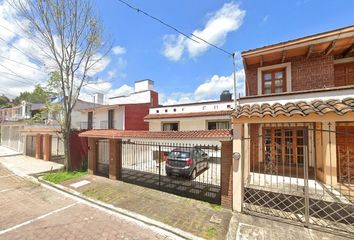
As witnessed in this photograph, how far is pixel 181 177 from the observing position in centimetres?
934

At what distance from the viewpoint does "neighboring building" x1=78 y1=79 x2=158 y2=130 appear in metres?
18.5

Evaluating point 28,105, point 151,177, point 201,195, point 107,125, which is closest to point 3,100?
point 28,105

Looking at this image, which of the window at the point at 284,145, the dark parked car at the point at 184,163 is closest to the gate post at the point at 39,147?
the dark parked car at the point at 184,163

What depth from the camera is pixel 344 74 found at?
859 centimetres

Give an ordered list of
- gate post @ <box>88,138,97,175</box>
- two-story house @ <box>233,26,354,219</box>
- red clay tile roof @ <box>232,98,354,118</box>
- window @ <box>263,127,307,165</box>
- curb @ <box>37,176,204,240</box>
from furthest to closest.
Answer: gate post @ <box>88,138,97,175</box>
window @ <box>263,127,307,165</box>
two-story house @ <box>233,26,354,219</box>
curb @ <box>37,176,204,240</box>
red clay tile roof @ <box>232,98,354,118</box>

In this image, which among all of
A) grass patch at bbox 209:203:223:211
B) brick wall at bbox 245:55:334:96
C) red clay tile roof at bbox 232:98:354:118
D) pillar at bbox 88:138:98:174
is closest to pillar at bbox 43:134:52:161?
pillar at bbox 88:138:98:174


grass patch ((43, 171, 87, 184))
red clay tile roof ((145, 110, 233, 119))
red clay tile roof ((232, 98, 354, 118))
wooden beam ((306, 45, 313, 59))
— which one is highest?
wooden beam ((306, 45, 313, 59))

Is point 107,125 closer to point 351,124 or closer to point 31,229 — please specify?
point 31,229

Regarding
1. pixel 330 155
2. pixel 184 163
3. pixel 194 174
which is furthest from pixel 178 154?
pixel 330 155

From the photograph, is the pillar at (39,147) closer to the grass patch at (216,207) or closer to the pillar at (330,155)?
the grass patch at (216,207)

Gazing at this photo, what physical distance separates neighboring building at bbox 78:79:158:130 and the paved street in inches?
456

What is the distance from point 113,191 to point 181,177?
11.1 feet

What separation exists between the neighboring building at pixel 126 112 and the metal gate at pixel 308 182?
12638 millimetres

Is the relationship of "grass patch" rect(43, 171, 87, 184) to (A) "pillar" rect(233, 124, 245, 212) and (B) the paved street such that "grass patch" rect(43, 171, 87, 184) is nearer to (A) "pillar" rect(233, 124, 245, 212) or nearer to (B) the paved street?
(B) the paved street
